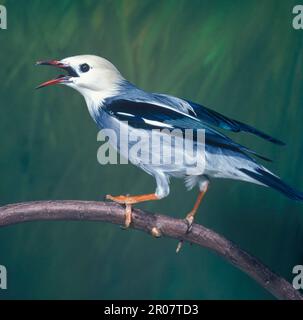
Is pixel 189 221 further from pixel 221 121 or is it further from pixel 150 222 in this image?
pixel 221 121

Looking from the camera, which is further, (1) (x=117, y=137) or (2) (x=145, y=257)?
(2) (x=145, y=257)

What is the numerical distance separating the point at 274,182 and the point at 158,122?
1.15 feet

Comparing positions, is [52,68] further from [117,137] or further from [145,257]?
[145,257]

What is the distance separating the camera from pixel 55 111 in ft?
4.81

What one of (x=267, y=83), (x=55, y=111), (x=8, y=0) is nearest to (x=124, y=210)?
(x=55, y=111)

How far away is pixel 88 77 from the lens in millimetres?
1379

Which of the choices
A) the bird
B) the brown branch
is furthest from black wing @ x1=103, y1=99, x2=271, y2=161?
the brown branch

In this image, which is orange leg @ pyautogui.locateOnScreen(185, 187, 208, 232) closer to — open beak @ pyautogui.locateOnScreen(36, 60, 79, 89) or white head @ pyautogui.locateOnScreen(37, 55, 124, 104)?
white head @ pyautogui.locateOnScreen(37, 55, 124, 104)

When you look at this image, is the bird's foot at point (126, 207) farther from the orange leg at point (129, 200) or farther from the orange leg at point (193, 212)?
the orange leg at point (193, 212)

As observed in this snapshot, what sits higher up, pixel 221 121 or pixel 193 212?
pixel 221 121

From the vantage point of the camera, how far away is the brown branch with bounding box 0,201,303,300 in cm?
130

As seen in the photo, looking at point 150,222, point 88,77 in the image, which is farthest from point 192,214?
point 88,77

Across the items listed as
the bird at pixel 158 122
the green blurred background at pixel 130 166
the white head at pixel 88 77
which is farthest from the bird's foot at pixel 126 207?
the white head at pixel 88 77

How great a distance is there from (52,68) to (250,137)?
24.7 inches
